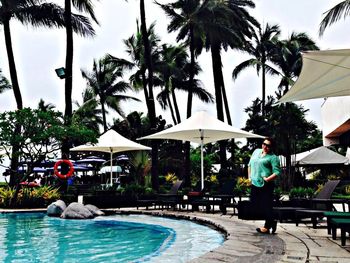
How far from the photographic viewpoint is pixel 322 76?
22.9ft

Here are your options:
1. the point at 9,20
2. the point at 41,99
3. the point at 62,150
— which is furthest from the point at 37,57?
the point at 41,99

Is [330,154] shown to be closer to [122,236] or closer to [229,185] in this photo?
[229,185]

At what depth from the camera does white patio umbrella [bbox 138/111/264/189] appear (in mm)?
13453

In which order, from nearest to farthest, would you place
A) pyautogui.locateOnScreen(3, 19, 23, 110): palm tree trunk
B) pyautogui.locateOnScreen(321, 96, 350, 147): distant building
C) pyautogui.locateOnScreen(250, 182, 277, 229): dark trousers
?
pyautogui.locateOnScreen(250, 182, 277, 229): dark trousers → pyautogui.locateOnScreen(3, 19, 23, 110): palm tree trunk → pyautogui.locateOnScreen(321, 96, 350, 147): distant building

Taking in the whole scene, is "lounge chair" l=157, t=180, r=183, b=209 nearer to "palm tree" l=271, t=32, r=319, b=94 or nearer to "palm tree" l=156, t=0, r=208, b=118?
"palm tree" l=156, t=0, r=208, b=118

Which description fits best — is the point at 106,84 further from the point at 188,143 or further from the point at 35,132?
the point at 35,132

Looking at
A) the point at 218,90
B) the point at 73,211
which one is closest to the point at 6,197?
the point at 73,211

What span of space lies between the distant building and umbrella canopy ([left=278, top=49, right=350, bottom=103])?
1225 cm

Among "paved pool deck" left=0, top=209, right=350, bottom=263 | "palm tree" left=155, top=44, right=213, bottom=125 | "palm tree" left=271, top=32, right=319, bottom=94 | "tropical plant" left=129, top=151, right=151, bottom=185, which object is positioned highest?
"palm tree" left=271, top=32, right=319, bottom=94

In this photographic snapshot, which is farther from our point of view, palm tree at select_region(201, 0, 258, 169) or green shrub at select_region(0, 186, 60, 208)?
palm tree at select_region(201, 0, 258, 169)

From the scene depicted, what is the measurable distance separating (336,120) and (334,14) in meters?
7.40

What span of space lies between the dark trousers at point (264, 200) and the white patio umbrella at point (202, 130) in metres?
6.59

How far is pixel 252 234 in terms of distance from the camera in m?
6.84

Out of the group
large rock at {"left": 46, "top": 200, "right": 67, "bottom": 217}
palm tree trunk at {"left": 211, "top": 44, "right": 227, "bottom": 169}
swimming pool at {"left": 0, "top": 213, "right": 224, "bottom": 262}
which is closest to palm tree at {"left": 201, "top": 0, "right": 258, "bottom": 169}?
palm tree trunk at {"left": 211, "top": 44, "right": 227, "bottom": 169}
